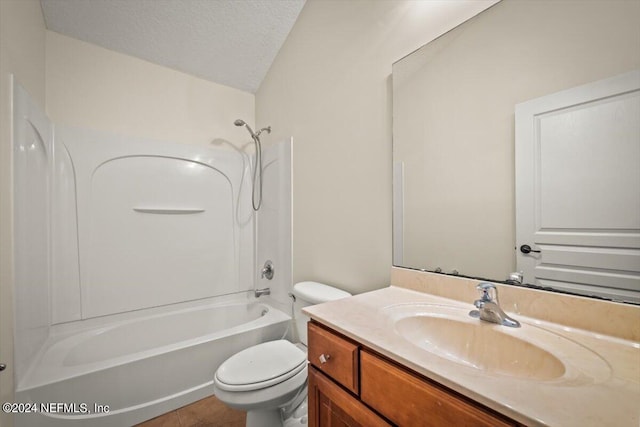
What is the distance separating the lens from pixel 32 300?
1.44 meters

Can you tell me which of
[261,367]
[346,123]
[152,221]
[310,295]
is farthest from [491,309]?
[152,221]

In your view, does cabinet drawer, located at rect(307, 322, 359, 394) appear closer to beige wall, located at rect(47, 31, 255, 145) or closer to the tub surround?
the tub surround

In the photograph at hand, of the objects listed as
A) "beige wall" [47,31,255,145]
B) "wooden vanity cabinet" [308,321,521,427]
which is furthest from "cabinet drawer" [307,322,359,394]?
"beige wall" [47,31,255,145]

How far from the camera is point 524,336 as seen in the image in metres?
0.74

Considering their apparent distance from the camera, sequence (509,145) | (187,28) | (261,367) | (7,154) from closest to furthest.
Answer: (509,145)
(7,154)
(261,367)
(187,28)

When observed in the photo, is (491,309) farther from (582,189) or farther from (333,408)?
(333,408)

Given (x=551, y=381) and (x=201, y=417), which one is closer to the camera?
(x=551, y=381)

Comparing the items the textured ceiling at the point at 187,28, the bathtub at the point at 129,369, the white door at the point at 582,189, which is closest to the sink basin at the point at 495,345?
the white door at the point at 582,189

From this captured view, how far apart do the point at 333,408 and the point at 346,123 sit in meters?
1.41

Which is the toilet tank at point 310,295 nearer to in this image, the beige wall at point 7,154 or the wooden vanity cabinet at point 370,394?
the wooden vanity cabinet at point 370,394

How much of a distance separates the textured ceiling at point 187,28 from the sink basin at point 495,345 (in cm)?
221

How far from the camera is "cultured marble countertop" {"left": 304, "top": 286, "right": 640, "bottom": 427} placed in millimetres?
435

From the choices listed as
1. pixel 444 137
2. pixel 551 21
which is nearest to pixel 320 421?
pixel 444 137

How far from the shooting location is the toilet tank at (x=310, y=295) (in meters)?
1.48
